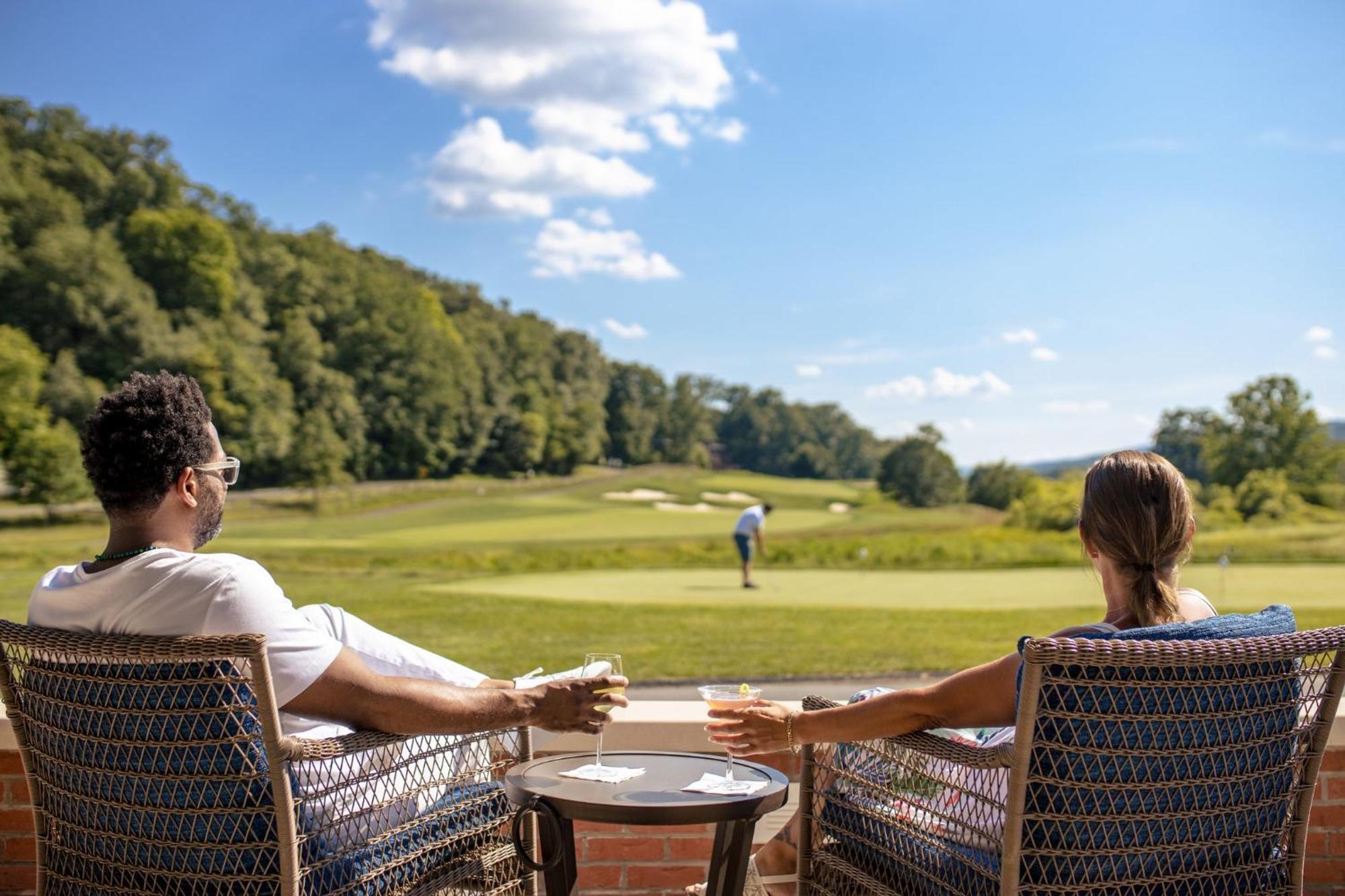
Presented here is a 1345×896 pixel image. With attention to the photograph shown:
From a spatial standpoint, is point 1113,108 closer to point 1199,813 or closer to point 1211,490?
point 1211,490

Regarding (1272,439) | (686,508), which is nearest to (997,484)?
(1272,439)

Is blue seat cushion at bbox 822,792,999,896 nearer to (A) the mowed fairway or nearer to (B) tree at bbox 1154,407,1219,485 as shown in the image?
(A) the mowed fairway

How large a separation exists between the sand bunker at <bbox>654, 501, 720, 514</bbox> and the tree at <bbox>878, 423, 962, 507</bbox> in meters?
6.09

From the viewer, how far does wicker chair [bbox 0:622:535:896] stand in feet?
5.46

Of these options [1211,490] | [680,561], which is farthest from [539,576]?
[1211,490]

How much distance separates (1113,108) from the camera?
48.1 meters

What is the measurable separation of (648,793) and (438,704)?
1.21 feet

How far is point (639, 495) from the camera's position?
3812 centimetres

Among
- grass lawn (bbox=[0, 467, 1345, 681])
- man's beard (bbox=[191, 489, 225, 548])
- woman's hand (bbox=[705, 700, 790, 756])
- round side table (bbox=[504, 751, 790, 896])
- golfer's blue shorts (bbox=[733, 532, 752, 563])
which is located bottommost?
grass lawn (bbox=[0, 467, 1345, 681])

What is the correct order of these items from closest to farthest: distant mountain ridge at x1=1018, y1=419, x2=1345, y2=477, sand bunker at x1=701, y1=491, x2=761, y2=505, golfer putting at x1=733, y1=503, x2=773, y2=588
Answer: golfer putting at x1=733, y1=503, x2=773, y2=588
distant mountain ridge at x1=1018, y1=419, x2=1345, y2=477
sand bunker at x1=701, y1=491, x2=761, y2=505

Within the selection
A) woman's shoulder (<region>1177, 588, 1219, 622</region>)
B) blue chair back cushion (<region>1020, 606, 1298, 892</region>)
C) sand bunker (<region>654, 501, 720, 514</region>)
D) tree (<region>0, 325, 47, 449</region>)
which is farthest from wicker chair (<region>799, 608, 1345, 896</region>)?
sand bunker (<region>654, 501, 720, 514</region>)

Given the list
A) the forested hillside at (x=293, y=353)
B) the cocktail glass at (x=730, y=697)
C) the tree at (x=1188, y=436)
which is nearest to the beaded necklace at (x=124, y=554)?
the cocktail glass at (x=730, y=697)

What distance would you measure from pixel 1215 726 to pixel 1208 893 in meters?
0.28

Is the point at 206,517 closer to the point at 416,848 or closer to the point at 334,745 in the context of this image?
the point at 334,745
